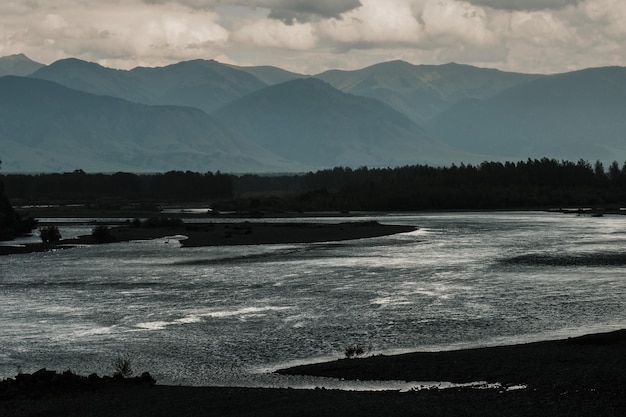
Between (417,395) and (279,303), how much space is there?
2144 cm

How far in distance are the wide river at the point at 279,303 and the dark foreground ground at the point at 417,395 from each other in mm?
2684

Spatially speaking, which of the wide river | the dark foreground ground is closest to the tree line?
the wide river

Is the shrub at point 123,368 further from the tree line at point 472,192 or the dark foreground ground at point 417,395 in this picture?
the tree line at point 472,192

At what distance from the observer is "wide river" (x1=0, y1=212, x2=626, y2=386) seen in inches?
1496

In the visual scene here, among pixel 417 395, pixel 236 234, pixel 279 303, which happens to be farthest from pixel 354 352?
pixel 236 234

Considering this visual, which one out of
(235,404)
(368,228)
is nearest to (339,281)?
(235,404)

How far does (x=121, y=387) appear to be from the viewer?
103ft

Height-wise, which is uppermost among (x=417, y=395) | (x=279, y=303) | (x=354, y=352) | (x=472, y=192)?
(x=472, y=192)

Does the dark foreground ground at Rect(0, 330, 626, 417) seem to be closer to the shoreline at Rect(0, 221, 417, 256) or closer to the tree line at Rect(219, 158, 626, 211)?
the shoreline at Rect(0, 221, 417, 256)

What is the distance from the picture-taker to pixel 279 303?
50.5 m

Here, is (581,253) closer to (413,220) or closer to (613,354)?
(613,354)

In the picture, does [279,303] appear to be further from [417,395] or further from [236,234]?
[236,234]

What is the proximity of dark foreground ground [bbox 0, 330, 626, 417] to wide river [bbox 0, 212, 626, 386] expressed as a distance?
2684mm

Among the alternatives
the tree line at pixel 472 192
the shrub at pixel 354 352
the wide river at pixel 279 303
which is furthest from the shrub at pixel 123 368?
the tree line at pixel 472 192
